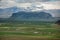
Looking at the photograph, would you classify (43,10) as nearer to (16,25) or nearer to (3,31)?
(16,25)

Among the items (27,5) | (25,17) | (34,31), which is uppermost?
(27,5)

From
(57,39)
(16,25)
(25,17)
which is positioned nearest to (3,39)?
(16,25)

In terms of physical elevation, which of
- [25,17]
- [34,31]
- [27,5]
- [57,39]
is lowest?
[57,39]

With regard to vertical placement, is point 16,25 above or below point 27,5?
below

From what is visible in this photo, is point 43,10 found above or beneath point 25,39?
above

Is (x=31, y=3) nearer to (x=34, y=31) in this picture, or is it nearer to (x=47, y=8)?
(x=47, y=8)

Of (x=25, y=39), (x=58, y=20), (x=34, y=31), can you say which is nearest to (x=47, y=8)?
(x=58, y=20)
